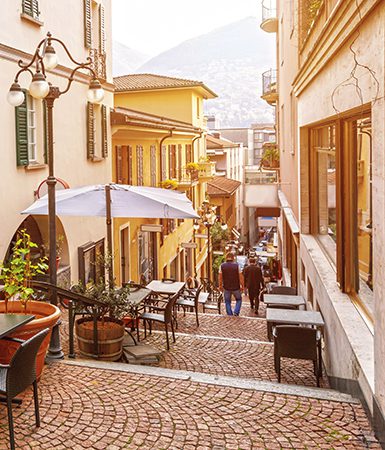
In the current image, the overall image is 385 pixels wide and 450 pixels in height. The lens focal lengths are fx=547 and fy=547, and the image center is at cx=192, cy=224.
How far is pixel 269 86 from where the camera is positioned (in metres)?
29.8

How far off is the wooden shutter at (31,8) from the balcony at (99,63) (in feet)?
11.9

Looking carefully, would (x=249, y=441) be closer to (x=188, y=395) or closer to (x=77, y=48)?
(x=188, y=395)

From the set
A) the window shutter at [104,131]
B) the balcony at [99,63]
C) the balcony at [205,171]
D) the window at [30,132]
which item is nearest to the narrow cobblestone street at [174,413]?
→ the window at [30,132]

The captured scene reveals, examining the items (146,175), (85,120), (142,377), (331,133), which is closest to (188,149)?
(146,175)

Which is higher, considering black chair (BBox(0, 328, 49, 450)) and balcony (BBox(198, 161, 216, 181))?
balcony (BBox(198, 161, 216, 181))

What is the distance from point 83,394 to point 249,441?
6.12 ft

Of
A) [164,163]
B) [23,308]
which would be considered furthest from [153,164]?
[23,308]

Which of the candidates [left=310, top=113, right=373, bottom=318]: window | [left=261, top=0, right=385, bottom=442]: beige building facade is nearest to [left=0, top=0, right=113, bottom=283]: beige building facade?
[left=261, top=0, right=385, bottom=442]: beige building facade

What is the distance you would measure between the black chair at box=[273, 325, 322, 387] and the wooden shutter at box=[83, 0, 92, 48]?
10.2 m

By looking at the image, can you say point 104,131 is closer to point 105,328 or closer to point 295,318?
point 105,328

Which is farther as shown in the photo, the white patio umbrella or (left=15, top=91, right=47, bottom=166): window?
(left=15, top=91, right=47, bottom=166): window

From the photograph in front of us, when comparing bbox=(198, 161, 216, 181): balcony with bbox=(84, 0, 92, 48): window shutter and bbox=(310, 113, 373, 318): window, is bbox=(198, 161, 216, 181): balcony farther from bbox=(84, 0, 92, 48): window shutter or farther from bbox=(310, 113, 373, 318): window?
bbox=(310, 113, 373, 318): window

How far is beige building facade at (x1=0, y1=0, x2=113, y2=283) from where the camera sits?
10.4 m

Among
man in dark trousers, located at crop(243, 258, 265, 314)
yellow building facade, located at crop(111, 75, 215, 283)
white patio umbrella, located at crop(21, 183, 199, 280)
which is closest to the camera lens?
white patio umbrella, located at crop(21, 183, 199, 280)
